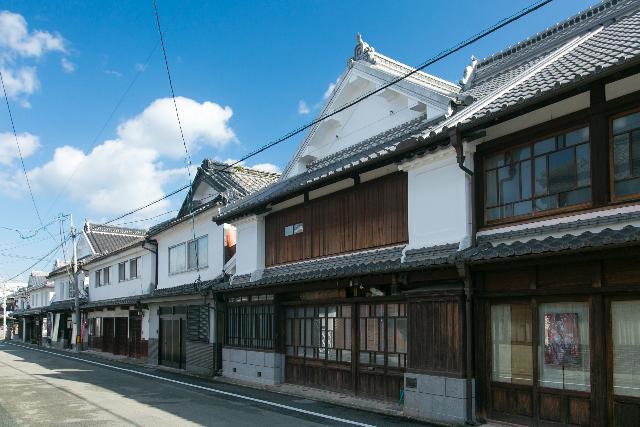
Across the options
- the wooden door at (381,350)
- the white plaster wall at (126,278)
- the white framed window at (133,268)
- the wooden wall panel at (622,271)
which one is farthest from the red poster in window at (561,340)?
the white framed window at (133,268)

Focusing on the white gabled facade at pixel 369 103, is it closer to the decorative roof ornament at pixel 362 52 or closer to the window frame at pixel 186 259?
the decorative roof ornament at pixel 362 52

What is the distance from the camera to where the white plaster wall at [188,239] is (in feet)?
76.3

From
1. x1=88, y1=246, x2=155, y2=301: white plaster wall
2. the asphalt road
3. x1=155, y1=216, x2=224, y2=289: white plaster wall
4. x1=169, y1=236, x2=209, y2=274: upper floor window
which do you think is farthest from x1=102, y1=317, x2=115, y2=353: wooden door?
the asphalt road

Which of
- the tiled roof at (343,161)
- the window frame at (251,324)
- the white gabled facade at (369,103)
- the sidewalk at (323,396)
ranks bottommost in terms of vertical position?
the sidewalk at (323,396)

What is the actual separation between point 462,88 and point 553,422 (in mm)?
9840

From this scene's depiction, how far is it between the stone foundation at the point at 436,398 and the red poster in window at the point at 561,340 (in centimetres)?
176

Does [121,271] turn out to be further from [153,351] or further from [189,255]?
[189,255]

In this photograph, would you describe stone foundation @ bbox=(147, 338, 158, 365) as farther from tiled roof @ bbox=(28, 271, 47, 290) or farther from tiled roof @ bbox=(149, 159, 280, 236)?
tiled roof @ bbox=(28, 271, 47, 290)

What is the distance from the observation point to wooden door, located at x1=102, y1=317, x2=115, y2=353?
36438mm

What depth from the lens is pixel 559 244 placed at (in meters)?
9.12

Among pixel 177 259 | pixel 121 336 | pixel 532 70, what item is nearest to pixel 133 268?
pixel 121 336

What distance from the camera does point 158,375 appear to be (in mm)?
22516

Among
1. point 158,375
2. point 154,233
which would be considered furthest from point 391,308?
point 154,233

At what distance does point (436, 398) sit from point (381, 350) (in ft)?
9.13
